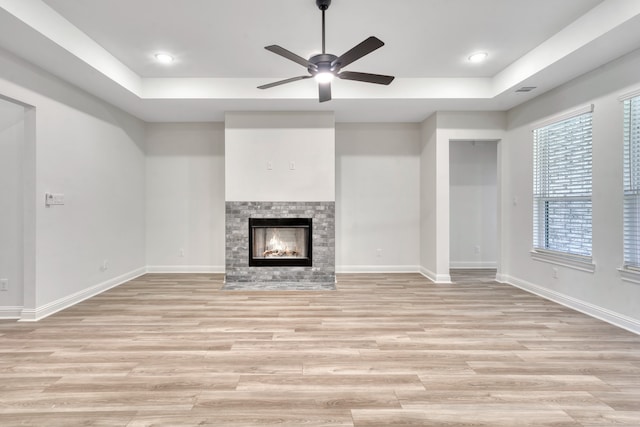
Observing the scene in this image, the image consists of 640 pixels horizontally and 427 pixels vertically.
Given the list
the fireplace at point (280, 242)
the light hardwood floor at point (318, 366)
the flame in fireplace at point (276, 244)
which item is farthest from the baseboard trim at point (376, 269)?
the light hardwood floor at point (318, 366)

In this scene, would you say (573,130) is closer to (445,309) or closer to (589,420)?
(445,309)

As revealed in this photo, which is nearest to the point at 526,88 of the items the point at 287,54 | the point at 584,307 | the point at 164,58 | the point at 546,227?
the point at 546,227

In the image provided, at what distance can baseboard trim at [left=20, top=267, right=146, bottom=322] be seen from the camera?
3129 millimetres

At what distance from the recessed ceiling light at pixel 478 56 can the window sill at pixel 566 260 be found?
8.08 feet

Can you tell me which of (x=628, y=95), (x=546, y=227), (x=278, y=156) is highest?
(x=628, y=95)

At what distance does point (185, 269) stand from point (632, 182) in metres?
5.86

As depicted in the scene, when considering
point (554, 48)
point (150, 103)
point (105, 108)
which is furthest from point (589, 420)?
point (105, 108)

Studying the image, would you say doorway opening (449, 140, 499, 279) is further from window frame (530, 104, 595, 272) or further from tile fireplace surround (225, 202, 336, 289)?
tile fireplace surround (225, 202, 336, 289)

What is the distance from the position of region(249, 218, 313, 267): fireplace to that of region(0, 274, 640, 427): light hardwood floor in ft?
3.74

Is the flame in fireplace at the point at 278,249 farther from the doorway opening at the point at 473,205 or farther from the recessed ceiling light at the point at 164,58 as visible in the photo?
the doorway opening at the point at 473,205

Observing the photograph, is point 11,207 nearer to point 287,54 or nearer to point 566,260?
point 287,54

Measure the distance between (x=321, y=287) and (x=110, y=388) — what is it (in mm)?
2805

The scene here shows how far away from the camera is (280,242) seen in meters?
4.92

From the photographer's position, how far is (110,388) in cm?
194
